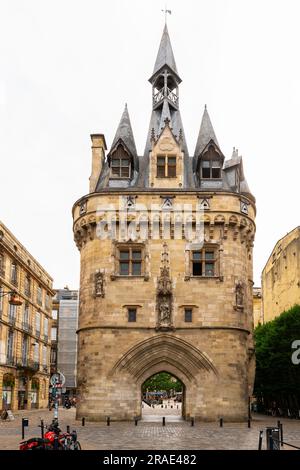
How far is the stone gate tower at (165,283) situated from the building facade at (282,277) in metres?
12.6

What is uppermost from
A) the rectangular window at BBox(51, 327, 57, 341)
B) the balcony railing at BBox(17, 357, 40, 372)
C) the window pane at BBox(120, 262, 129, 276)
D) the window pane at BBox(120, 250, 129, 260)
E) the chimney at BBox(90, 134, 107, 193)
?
the chimney at BBox(90, 134, 107, 193)

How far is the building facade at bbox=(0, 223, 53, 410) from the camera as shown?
4806cm

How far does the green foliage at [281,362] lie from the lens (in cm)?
3965

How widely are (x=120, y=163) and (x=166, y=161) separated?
2774 millimetres

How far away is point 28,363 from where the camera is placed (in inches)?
2178

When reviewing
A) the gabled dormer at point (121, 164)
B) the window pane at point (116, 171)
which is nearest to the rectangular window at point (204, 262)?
the gabled dormer at point (121, 164)

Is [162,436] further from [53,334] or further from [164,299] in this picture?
[53,334]

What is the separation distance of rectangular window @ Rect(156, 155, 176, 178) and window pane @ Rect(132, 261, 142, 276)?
5.29 m

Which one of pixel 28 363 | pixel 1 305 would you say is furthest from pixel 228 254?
pixel 28 363

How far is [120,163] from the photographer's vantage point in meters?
36.6

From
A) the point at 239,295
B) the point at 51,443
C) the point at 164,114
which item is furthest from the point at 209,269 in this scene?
the point at 51,443

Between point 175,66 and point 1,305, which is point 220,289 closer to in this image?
point 175,66

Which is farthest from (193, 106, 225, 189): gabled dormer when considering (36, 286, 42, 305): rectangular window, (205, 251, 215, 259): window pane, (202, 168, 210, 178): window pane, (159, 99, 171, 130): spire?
(36, 286, 42, 305): rectangular window

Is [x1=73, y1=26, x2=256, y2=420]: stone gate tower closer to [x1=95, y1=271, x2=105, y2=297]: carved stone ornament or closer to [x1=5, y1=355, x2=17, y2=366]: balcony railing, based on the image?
[x1=95, y1=271, x2=105, y2=297]: carved stone ornament
